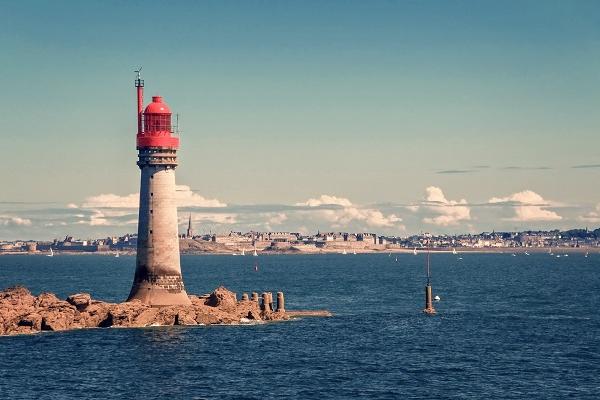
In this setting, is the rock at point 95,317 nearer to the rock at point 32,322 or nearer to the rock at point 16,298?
the rock at point 32,322

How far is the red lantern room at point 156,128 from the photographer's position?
91.1m

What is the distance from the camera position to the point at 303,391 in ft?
209

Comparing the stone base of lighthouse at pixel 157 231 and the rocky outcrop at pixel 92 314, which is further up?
the stone base of lighthouse at pixel 157 231

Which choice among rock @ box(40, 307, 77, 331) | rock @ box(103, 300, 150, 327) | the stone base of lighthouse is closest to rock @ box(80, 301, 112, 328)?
rock @ box(103, 300, 150, 327)

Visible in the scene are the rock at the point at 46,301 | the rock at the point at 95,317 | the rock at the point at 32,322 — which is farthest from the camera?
the rock at the point at 46,301

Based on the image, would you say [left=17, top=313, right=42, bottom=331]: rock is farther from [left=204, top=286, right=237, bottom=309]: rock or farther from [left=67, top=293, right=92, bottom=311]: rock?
[left=204, top=286, right=237, bottom=309]: rock

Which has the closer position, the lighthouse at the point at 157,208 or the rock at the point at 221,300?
the lighthouse at the point at 157,208

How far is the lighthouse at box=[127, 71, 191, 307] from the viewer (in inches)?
3583

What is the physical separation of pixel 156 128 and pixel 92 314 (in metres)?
19.3

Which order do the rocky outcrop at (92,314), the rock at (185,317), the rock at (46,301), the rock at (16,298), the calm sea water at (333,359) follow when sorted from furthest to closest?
the rock at (46,301) < the rock at (16,298) < the rock at (185,317) < the rocky outcrop at (92,314) < the calm sea water at (333,359)

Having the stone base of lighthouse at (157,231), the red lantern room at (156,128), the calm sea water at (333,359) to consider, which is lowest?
the calm sea water at (333,359)

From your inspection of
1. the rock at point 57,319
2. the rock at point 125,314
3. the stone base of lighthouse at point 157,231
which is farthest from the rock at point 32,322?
the stone base of lighthouse at point 157,231

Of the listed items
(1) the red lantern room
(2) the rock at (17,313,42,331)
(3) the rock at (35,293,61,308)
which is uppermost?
(1) the red lantern room

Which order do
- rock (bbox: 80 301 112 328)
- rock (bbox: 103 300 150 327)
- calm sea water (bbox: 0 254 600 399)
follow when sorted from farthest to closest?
rock (bbox: 80 301 112 328) → rock (bbox: 103 300 150 327) → calm sea water (bbox: 0 254 600 399)
